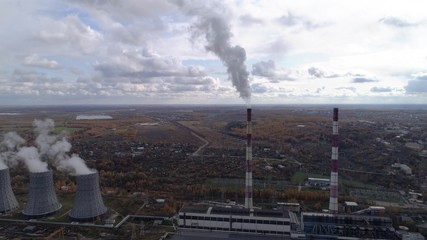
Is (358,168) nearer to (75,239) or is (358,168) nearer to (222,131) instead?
(75,239)

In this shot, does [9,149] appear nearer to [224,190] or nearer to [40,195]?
[40,195]

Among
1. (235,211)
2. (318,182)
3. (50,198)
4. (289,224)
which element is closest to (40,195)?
(50,198)

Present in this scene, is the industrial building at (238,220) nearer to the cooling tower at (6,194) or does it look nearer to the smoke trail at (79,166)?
the smoke trail at (79,166)

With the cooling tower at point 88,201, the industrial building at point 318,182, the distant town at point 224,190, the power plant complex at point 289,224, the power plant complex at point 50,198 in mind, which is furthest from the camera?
the industrial building at point 318,182

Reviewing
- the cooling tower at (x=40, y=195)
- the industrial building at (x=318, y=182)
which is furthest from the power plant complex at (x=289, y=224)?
the industrial building at (x=318, y=182)

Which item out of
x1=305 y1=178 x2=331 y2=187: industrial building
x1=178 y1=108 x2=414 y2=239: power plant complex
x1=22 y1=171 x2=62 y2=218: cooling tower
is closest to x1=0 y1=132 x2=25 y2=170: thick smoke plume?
x1=22 y1=171 x2=62 y2=218: cooling tower

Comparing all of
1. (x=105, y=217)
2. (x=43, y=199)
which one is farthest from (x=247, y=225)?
(x=43, y=199)

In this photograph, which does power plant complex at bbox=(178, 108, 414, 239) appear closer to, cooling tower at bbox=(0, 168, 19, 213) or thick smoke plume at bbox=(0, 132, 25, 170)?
cooling tower at bbox=(0, 168, 19, 213)
